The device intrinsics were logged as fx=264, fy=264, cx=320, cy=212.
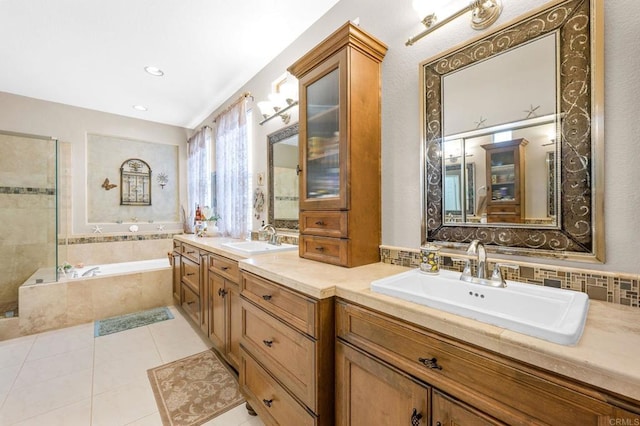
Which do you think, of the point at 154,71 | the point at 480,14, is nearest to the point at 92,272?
the point at 154,71

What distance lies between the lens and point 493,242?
114 centimetres

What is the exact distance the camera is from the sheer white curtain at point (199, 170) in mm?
3754

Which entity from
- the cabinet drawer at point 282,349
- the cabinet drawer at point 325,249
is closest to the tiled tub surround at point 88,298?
the cabinet drawer at point 282,349

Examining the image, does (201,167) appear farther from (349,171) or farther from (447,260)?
(447,260)

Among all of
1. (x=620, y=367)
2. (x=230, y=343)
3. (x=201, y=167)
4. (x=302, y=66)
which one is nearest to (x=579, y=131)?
(x=620, y=367)

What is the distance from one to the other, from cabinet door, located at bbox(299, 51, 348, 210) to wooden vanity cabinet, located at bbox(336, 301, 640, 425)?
27.5 inches

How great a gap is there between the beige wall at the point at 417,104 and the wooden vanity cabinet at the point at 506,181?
22 centimetres

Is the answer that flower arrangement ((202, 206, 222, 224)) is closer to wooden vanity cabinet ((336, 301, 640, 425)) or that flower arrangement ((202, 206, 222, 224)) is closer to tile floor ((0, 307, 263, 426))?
tile floor ((0, 307, 263, 426))

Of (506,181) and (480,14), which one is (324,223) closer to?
(506,181)

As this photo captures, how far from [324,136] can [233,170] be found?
173cm

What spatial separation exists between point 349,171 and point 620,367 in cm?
111

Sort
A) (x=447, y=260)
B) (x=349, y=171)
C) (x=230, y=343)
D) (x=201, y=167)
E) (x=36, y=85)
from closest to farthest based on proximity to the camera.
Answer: (x=447, y=260) < (x=349, y=171) < (x=230, y=343) < (x=36, y=85) < (x=201, y=167)

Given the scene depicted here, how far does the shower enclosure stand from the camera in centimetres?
298

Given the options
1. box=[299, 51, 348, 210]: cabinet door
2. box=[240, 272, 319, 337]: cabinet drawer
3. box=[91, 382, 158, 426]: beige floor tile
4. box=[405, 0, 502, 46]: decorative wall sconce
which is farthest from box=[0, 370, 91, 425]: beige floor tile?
box=[405, 0, 502, 46]: decorative wall sconce
